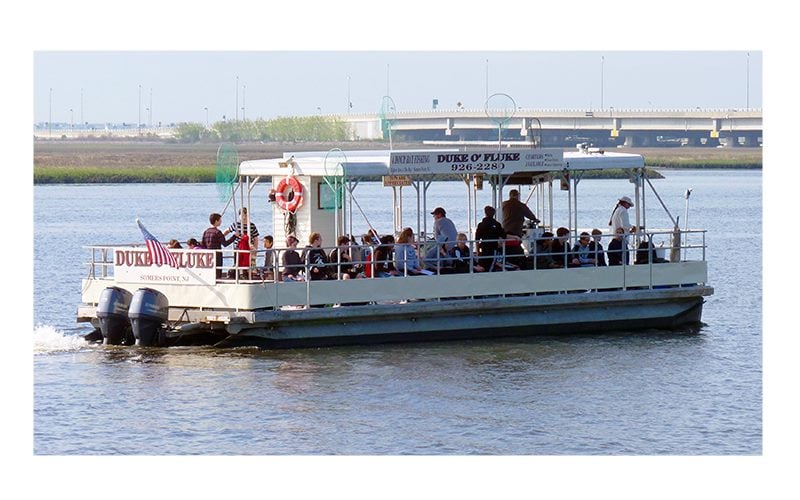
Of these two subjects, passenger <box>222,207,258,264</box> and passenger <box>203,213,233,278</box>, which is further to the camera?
passenger <box>222,207,258,264</box>

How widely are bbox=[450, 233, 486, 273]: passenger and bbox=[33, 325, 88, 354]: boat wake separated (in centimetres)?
594

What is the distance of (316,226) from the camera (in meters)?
26.2

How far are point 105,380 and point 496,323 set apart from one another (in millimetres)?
6440

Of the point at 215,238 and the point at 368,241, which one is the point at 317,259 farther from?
the point at 215,238

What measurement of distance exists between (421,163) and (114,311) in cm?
528

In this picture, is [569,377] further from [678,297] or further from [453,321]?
[678,297]

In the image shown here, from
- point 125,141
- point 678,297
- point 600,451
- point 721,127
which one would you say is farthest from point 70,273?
point 125,141

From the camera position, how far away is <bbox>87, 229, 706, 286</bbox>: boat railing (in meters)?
24.6

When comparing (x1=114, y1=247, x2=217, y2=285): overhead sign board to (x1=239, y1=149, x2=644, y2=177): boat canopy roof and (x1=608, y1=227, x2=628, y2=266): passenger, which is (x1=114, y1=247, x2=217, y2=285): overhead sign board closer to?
(x1=239, y1=149, x2=644, y2=177): boat canopy roof

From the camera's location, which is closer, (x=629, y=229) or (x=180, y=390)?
(x=180, y=390)

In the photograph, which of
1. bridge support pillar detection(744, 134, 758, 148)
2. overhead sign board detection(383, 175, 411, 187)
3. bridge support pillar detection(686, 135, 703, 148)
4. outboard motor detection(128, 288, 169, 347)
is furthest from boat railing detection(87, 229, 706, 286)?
bridge support pillar detection(686, 135, 703, 148)

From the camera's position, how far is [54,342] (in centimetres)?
2633

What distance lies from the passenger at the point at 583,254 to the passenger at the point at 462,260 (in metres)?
1.73

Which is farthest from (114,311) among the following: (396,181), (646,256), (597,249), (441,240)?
(646,256)
